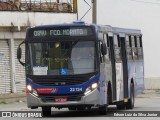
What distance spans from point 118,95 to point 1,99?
521 inches

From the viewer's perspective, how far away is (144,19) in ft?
167

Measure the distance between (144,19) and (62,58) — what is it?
29.5 metres

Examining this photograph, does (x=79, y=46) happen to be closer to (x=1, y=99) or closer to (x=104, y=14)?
(x=1, y=99)

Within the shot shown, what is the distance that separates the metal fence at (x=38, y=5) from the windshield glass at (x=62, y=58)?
53.8ft

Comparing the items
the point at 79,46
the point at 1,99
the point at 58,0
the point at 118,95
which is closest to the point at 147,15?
the point at 58,0

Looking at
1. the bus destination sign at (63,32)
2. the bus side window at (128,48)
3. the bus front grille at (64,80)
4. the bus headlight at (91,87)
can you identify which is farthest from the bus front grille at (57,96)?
the bus side window at (128,48)

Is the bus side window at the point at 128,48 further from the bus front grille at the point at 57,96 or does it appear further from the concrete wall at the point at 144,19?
the concrete wall at the point at 144,19

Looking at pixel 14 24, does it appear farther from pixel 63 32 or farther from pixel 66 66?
pixel 66 66

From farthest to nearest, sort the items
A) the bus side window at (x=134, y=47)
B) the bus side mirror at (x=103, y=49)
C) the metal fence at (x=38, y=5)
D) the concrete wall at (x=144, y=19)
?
the concrete wall at (x=144, y=19) → the metal fence at (x=38, y=5) → the bus side window at (x=134, y=47) → the bus side mirror at (x=103, y=49)

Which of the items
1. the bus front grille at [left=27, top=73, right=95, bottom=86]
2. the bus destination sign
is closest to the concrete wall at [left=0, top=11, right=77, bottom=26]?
the bus destination sign

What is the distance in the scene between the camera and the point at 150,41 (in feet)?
170

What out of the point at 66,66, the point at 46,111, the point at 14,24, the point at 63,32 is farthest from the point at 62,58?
the point at 14,24

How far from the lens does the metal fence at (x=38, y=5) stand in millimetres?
39381

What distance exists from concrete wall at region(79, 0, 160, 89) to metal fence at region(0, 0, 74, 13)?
4.84 meters
